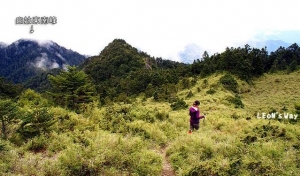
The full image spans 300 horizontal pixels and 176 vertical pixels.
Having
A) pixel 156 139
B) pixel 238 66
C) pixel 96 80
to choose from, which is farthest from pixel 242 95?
pixel 96 80

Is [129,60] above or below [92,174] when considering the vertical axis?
above

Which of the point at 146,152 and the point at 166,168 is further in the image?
the point at 146,152

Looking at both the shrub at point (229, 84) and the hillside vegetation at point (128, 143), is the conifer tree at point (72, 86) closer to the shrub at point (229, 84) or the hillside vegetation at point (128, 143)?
the hillside vegetation at point (128, 143)

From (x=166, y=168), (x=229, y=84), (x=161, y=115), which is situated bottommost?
(x=166, y=168)

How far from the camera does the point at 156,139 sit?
43.4 ft

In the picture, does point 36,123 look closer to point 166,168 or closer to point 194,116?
point 166,168

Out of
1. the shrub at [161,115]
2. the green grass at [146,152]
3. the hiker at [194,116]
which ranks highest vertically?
the hiker at [194,116]

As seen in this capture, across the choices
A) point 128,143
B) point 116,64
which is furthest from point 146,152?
point 116,64

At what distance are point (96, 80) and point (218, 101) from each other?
299 feet

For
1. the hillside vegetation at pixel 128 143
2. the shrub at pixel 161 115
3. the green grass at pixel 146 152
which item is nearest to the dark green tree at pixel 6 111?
the hillside vegetation at pixel 128 143

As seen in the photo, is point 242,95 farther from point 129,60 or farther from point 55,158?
point 129,60

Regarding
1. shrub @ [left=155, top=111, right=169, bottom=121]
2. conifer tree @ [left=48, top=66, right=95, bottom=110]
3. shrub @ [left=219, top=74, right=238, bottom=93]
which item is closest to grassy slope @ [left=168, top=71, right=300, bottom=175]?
shrub @ [left=155, top=111, right=169, bottom=121]

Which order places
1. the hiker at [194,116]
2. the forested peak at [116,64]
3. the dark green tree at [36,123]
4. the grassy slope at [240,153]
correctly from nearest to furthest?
the grassy slope at [240,153] < the dark green tree at [36,123] < the hiker at [194,116] < the forested peak at [116,64]

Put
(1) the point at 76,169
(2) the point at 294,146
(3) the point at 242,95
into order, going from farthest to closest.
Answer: (3) the point at 242,95, (2) the point at 294,146, (1) the point at 76,169
